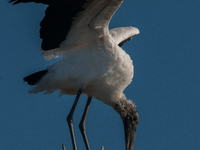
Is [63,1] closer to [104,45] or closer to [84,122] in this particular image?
[104,45]

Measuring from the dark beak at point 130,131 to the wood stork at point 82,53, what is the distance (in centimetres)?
48

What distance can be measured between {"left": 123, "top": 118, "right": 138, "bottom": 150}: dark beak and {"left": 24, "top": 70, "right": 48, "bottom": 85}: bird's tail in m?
1.76

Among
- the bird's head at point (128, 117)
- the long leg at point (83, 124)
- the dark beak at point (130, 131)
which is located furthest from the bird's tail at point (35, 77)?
the dark beak at point (130, 131)

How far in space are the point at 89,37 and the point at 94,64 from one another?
452 mm

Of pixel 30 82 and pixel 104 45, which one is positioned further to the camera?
pixel 30 82

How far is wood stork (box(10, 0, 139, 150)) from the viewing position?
8.33 meters

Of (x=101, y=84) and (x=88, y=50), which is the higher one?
(x=88, y=50)

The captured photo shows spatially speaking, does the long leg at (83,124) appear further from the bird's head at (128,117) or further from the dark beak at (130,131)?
the dark beak at (130,131)

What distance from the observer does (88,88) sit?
9.22 metres

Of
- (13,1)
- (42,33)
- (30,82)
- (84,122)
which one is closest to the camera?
(13,1)

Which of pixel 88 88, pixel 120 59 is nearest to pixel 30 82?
pixel 88 88

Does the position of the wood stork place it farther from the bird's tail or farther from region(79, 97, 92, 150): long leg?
region(79, 97, 92, 150): long leg

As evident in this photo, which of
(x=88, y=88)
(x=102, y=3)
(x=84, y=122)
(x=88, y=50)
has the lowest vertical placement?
(x=84, y=122)

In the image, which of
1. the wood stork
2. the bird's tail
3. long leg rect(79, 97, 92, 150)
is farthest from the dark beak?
the bird's tail
